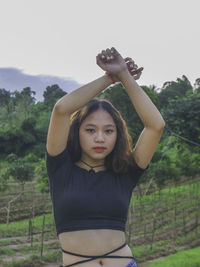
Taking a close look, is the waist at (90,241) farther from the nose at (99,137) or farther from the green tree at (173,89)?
the green tree at (173,89)

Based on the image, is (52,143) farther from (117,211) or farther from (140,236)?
(140,236)

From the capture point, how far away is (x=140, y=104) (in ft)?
4.99

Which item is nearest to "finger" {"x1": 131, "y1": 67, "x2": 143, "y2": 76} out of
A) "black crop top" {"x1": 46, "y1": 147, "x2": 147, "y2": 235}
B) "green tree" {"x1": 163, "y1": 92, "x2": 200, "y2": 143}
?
"black crop top" {"x1": 46, "y1": 147, "x2": 147, "y2": 235}

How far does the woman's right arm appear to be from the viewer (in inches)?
56.2

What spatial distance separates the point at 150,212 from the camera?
37.6 ft

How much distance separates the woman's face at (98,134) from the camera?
152 cm

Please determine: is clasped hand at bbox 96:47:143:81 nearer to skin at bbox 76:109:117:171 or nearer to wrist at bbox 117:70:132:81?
wrist at bbox 117:70:132:81

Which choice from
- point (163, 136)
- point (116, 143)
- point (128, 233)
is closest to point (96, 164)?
point (116, 143)

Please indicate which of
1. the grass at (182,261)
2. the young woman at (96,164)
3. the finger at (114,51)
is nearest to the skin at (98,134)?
the young woman at (96,164)

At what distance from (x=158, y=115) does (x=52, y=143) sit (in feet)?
1.36

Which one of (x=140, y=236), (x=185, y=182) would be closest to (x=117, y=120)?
(x=140, y=236)

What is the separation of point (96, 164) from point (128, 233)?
769 centimetres

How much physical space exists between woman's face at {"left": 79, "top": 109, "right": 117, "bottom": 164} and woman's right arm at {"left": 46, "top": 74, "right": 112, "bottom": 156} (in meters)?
0.09

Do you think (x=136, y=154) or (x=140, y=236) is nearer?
(x=136, y=154)
